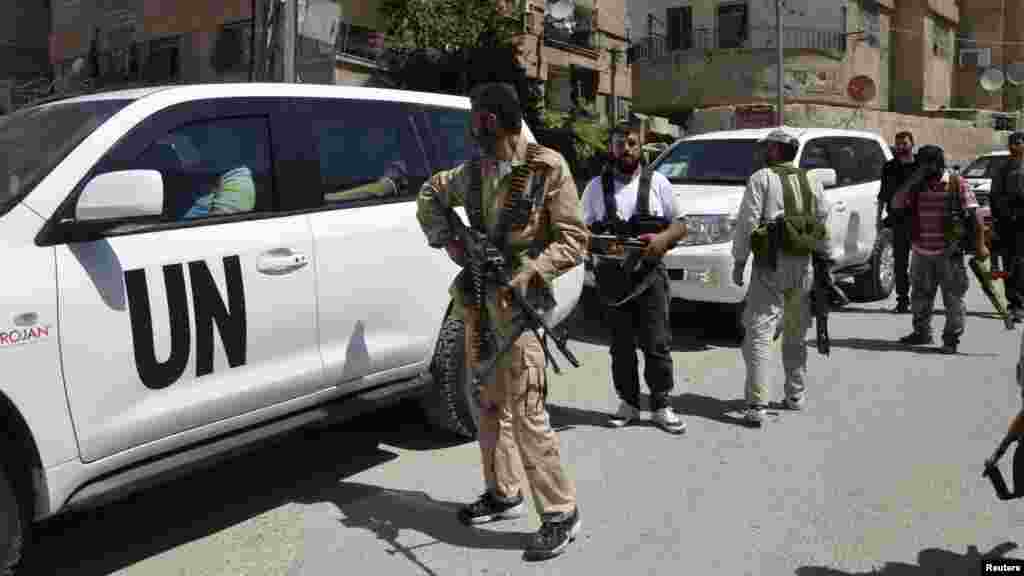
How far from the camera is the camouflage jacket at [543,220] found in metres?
3.82

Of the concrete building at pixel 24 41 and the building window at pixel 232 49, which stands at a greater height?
the concrete building at pixel 24 41

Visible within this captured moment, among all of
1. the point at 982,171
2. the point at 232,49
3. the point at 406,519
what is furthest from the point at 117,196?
the point at 982,171

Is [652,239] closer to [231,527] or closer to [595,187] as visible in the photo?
[595,187]

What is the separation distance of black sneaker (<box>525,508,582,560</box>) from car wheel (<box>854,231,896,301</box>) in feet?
25.1

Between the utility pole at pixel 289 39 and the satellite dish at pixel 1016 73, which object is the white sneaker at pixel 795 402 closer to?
the utility pole at pixel 289 39

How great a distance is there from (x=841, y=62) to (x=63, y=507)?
128 feet

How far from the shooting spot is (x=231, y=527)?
14.4 feet

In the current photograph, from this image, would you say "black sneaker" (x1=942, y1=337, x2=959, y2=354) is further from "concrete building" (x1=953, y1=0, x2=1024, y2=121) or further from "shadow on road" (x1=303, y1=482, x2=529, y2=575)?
"concrete building" (x1=953, y1=0, x2=1024, y2=121)

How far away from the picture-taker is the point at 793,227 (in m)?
5.86

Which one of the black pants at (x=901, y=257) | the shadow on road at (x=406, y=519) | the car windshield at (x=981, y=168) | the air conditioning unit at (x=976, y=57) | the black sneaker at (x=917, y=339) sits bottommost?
the shadow on road at (x=406, y=519)

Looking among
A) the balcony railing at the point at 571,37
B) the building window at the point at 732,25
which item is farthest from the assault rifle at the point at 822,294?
the building window at the point at 732,25

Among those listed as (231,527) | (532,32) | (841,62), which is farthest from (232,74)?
(841,62)

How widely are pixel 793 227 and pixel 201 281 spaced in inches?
142

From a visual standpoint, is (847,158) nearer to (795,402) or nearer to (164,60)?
(795,402)
